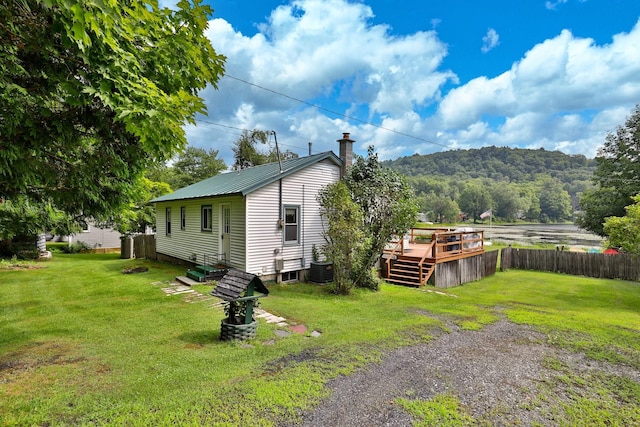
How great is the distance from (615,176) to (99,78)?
27767 mm

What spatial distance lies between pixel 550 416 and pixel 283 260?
8.19m

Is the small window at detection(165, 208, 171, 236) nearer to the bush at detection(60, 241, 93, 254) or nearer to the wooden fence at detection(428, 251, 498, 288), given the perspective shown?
the bush at detection(60, 241, 93, 254)

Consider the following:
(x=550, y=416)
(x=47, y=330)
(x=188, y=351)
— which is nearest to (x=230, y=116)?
(x=47, y=330)

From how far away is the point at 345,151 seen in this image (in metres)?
12.1

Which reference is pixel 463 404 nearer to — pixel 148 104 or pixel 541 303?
pixel 148 104

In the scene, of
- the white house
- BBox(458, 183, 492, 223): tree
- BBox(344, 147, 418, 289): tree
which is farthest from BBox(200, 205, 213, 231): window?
BBox(458, 183, 492, 223): tree

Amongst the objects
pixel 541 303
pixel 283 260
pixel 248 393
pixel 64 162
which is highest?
pixel 64 162

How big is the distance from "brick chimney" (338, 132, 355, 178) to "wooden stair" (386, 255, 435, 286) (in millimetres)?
4330

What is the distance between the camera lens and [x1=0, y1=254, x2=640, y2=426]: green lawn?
3266 millimetres

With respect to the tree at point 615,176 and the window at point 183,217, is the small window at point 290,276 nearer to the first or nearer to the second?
the window at point 183,217

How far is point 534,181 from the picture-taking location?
298ft

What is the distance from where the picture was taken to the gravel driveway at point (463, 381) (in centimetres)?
328

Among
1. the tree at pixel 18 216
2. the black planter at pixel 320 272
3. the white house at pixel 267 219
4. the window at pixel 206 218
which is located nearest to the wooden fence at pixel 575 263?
the black planter at pixel 320 272

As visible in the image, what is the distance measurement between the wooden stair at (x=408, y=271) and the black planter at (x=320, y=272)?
9.11ft
